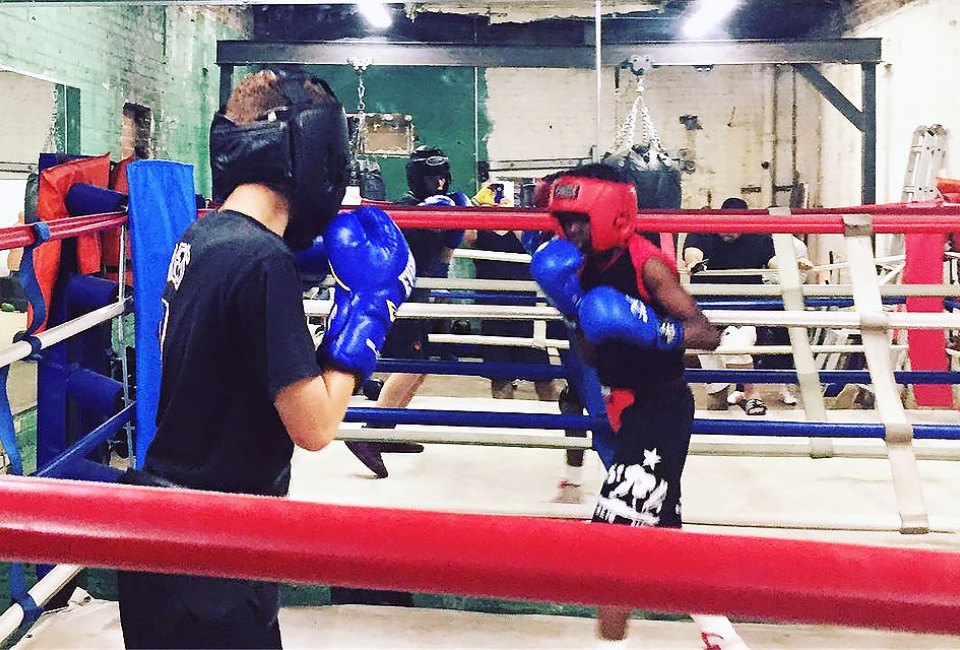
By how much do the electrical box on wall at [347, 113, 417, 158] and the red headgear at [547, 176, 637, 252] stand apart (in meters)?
6.34

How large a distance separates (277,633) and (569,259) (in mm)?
1032

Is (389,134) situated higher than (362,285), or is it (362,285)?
(389,134)

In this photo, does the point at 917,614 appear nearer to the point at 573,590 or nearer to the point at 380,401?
the point at 573,590

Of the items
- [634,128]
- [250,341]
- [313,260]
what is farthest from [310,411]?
[634,128]

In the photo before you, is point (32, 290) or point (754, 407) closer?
point (32, 290)

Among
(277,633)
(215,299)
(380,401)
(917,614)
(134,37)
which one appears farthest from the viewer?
(134,37)

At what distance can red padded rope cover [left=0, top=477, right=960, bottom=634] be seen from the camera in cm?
46

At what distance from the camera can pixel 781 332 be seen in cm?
518

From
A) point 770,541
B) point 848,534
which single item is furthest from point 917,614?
point 848,534

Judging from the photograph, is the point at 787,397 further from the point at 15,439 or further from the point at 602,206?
the point at 15,439

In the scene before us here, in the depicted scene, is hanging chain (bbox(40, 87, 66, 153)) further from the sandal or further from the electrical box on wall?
the sandal

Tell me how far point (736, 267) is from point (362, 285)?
→ 14.5 ft

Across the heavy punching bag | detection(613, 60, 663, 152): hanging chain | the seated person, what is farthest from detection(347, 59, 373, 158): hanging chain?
the seated person

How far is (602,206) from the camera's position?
70.7 inches
